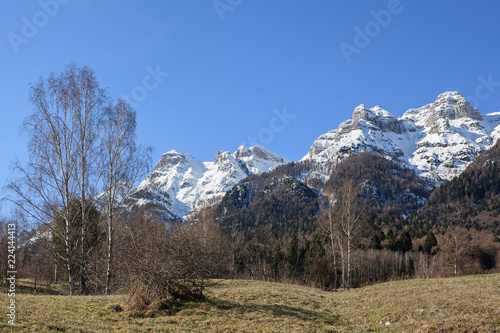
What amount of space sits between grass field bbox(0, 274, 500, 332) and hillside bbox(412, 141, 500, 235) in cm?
13007

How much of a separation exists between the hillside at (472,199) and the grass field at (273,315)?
427ft

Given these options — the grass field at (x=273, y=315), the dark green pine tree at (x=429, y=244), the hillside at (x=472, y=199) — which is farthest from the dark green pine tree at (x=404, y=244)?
the hillside at (x=472, y=199)

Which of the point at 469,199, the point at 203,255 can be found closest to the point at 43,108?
the point at 203,255

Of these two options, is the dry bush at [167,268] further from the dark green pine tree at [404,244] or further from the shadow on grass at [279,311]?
the dark green pine tree at [404,244]

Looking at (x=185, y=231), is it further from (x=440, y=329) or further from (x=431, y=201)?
(x=431, y=201)

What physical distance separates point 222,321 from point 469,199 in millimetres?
178560

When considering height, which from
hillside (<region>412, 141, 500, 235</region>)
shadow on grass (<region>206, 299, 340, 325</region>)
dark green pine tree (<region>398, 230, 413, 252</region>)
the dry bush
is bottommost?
dark green pine tree (<region>398, 230, 413, 252</region>)

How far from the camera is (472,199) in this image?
158875 mm

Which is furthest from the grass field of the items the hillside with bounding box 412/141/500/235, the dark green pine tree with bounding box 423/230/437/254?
the hillside with bounding box 412/141/500/235

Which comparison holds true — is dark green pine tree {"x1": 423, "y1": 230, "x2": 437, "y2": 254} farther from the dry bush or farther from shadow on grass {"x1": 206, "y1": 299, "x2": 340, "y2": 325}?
the dry bush

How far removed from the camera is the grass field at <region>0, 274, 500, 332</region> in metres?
10.7

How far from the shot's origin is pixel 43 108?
19.4 metres

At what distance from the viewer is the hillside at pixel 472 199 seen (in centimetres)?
13612

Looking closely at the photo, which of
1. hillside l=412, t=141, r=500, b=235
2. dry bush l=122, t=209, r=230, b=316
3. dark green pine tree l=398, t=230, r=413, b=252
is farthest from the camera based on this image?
hillside l=412, t=141, r=500, b=235
